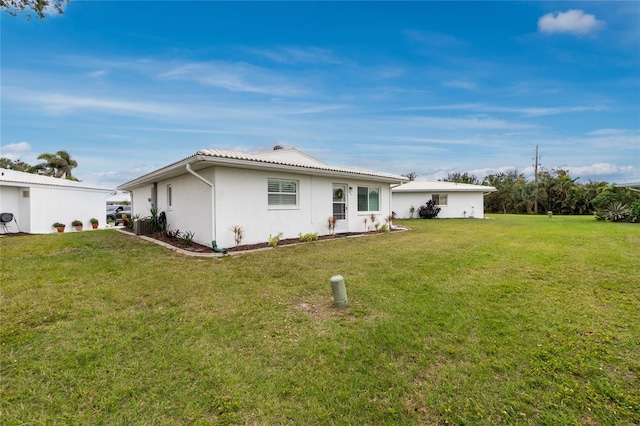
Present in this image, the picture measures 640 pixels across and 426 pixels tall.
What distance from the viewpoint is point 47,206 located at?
15.4 m

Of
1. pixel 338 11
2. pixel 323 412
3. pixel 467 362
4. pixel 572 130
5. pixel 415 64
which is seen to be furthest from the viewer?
pixel 572 130

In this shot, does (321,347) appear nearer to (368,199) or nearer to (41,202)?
(368,199)

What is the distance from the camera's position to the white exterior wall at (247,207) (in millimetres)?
8758

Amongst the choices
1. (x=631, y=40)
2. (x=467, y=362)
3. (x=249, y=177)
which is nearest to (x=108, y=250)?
(x=249, y=177)

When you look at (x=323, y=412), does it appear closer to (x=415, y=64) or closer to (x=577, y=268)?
(x=577, y=268)

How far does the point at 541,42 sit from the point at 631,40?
390 cm

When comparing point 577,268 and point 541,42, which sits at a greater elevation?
point 541,42

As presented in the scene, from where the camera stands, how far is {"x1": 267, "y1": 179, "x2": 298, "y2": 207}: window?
32.6 ft

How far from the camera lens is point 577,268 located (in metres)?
6.00

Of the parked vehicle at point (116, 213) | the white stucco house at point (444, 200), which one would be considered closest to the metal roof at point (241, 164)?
the white stucco house at point (444, 200)

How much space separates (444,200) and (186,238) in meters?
20.1

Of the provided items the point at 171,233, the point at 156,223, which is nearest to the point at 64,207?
the point at 156,223

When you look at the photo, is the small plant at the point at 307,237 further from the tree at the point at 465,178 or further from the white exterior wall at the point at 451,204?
the tree at the point at 465,178

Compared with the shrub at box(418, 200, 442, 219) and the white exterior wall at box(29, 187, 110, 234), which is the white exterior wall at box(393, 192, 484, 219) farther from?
the white exterior wall at box(29, 187, 110, 234)
